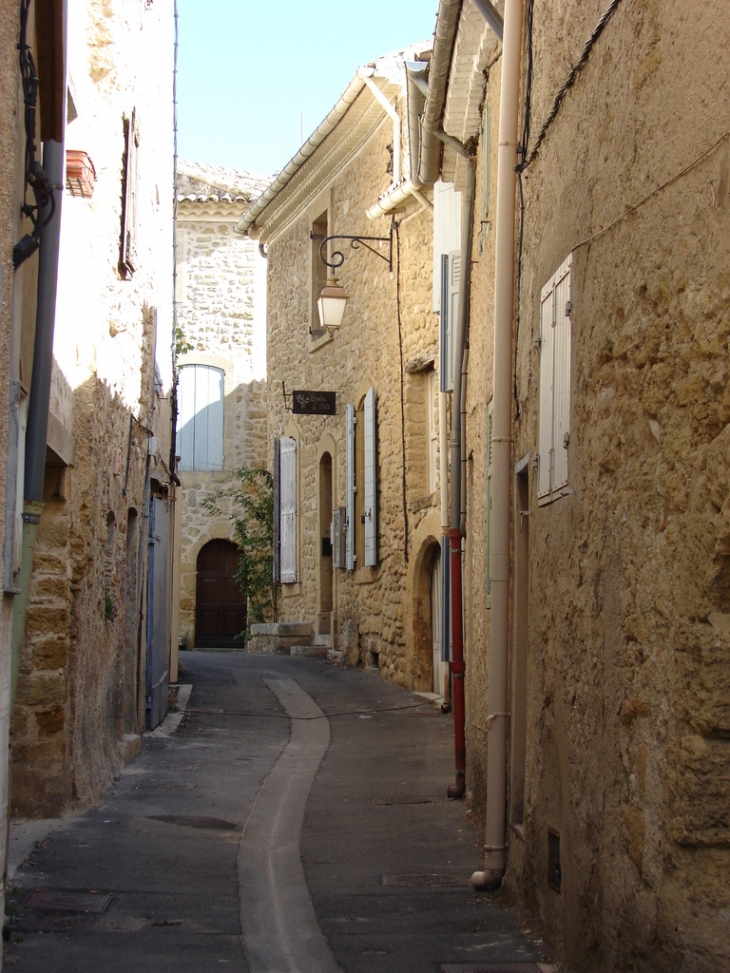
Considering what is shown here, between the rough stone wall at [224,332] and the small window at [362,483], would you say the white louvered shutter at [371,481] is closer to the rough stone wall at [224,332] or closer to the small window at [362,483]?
the small window at [362,483]

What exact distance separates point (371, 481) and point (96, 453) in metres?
7.59

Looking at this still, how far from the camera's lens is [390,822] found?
25.0 feet

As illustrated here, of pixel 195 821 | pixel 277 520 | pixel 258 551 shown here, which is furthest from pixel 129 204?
pixel 258 551

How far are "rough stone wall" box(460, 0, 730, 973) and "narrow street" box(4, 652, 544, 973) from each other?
718 millimetres

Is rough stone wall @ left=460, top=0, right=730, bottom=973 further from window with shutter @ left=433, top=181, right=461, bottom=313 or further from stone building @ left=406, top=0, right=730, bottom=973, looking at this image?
window with shutter @ left=433, top=181, right=461, bottom=313

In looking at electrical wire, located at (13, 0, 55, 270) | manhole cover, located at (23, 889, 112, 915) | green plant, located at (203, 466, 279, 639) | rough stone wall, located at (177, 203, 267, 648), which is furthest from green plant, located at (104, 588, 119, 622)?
rough stone wall, located at (177, 203, 267, 648)

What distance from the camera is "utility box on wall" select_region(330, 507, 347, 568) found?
660 inches

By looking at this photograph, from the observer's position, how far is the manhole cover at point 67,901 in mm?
5500

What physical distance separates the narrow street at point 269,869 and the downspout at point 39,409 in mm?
1215

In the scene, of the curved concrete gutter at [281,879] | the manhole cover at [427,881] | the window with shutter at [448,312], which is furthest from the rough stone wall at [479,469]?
the window with shutter at [448,312]

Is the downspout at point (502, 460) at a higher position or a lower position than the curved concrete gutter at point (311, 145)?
lower

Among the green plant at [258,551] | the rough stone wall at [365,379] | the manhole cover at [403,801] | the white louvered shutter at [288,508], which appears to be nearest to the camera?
the manhole cover at [403,801]

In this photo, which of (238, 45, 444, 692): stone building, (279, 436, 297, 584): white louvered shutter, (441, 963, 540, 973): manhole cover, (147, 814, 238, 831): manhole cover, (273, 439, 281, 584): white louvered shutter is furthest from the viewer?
(273, 439, 281, 584): white louvered shutter

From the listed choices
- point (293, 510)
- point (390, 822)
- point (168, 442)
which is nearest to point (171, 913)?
point (390, 822)
